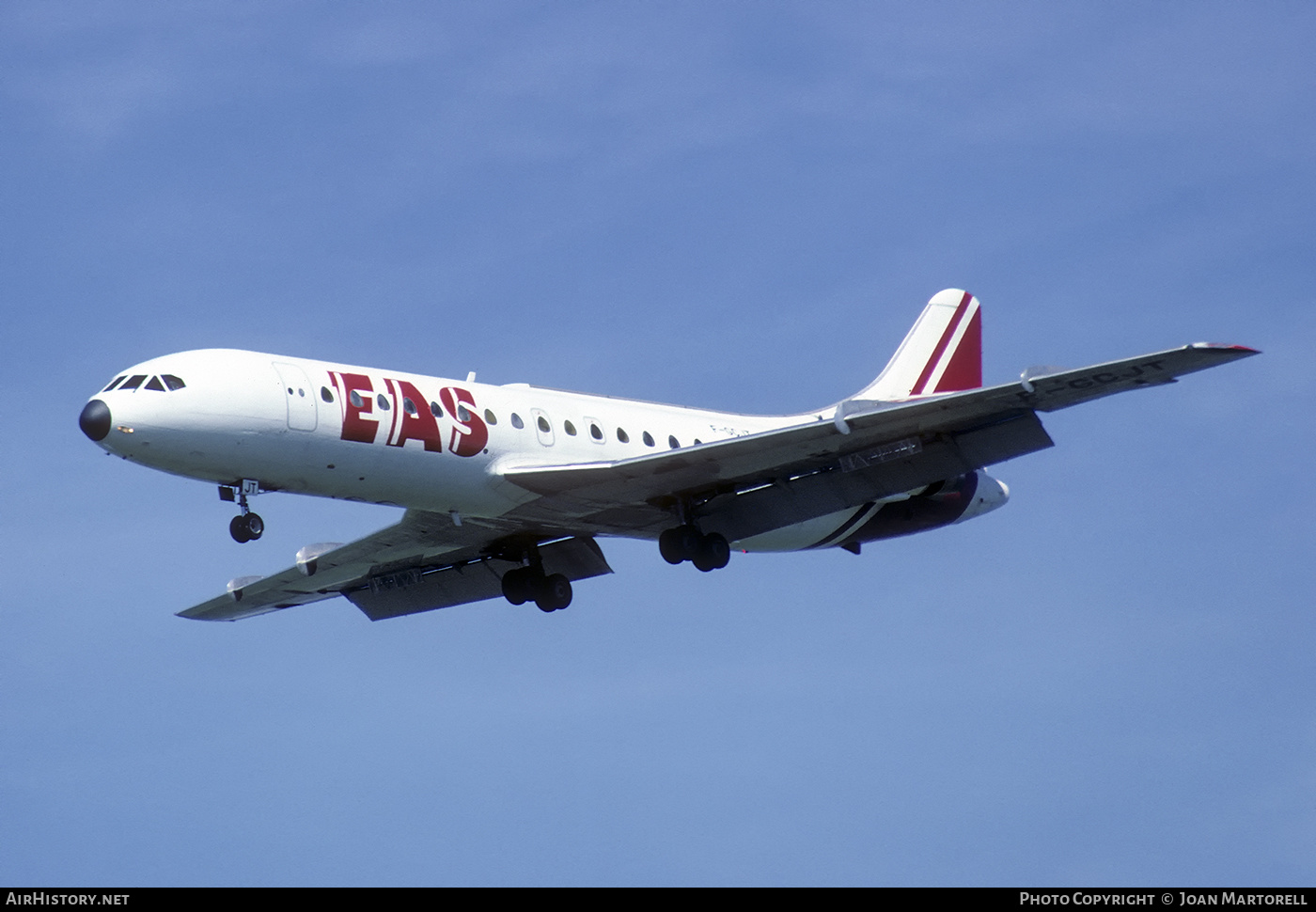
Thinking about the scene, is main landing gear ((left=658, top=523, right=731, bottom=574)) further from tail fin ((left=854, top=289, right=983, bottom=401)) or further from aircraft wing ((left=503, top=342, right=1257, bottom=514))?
tail fin ((left=854, top=289, right=983, bottom=401))

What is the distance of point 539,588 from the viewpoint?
44875 millimetres

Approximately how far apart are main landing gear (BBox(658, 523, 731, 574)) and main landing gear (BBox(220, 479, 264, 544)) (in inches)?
369

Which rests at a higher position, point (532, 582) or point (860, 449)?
point (860, 449)

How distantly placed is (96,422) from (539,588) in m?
12.7

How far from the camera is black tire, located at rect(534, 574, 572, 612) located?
44.8 meters

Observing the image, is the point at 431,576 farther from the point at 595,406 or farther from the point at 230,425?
the point at 230,425

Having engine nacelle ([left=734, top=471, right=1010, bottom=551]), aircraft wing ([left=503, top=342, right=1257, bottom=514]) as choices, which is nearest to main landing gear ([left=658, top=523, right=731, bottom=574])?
aircraft wing ([left=503, top=342, right=1257, bottom=514])

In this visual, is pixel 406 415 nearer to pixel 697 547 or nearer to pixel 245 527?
pixel 245 527

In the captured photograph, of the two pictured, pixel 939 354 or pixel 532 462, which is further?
pixel 939 354

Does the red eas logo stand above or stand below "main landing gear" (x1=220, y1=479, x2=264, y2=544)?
above

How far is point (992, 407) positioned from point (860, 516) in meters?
8.00

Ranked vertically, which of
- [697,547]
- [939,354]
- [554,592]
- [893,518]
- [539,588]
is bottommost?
[697,547]

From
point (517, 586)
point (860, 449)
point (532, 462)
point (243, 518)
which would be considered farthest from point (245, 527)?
point (860, 449)
